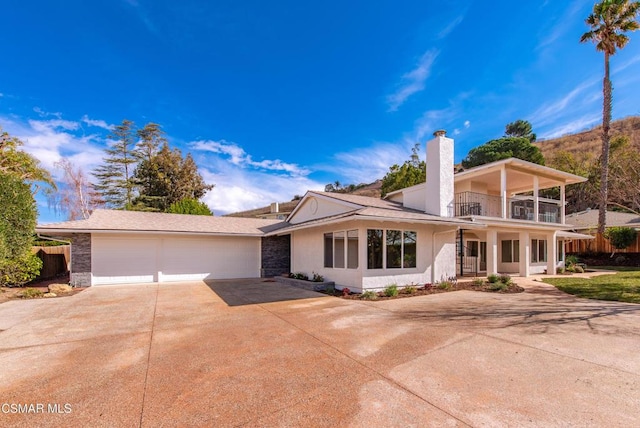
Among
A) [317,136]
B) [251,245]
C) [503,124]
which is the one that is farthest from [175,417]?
[503,124]

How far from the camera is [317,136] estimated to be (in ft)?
83.4

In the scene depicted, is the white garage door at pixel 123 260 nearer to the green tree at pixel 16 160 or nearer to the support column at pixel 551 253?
the green tree at pixel 16 160

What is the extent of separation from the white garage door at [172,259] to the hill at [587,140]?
155 feet

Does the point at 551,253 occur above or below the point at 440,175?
below

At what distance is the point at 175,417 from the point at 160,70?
17.9 metres

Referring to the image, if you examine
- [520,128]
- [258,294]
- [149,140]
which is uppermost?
[520,128]

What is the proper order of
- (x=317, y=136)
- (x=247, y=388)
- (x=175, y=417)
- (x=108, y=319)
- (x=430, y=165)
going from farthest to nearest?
(x=317, y=136)
(x=430, y=165)
(x=108, y=319)
(x=247, y=388)
(x=175, y=417)

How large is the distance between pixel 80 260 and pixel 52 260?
16.2 feet

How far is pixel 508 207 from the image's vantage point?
16.7 meters

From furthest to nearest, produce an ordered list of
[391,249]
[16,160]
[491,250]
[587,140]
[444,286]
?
[587,140] → [16,160] → [491,250] → [444,286] → [391,249]

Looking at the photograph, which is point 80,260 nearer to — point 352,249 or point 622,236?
point 352,249

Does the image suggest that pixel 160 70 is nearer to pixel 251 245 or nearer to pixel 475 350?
pixel 251 245

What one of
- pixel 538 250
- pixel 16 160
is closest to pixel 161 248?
pixel 16 160

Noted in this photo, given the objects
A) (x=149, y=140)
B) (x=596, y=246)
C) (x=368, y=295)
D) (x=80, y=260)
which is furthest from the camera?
(x=149, y=140)
